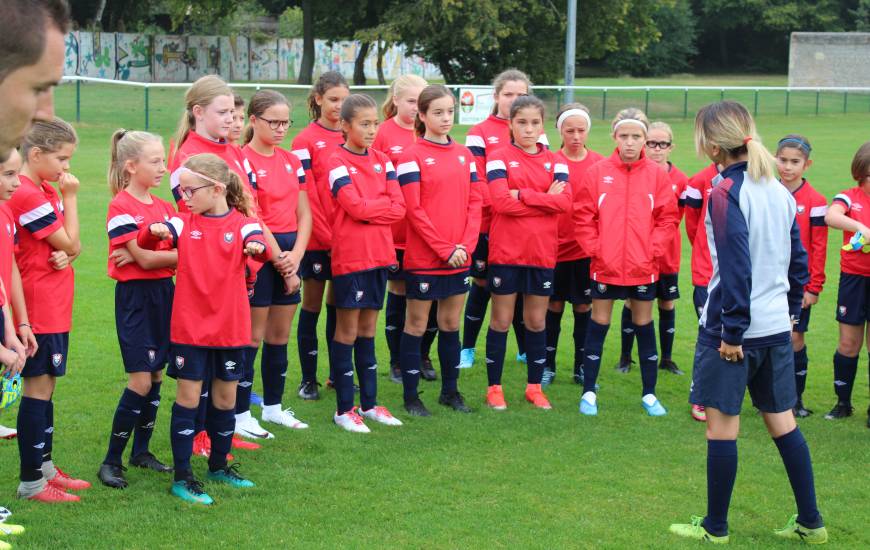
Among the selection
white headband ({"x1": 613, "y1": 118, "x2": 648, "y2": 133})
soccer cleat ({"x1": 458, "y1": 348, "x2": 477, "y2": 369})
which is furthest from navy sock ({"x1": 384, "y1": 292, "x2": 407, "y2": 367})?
white headband ({"x1": 613, "y1": 118, "x2": 648, "y2": 133})

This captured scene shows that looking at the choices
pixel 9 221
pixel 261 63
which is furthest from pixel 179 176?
pixel 261 63

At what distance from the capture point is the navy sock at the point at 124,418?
17.1 feet

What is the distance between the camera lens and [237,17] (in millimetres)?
61281

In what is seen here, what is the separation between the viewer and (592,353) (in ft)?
23.1

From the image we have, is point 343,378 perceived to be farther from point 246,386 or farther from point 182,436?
point 182,436

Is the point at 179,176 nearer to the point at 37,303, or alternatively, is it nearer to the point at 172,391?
the point at 37,303

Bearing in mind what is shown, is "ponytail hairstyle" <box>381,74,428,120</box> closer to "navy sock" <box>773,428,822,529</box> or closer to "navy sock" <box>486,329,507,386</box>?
"navy sock" <box>486,329,507,386</box>

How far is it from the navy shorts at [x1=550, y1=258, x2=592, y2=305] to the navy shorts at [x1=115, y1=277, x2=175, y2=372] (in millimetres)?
3278

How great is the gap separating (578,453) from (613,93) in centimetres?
3013

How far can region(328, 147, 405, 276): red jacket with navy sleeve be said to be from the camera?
6.27 metres

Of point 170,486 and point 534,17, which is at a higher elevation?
point 534,17

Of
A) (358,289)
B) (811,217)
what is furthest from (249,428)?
(811,217)

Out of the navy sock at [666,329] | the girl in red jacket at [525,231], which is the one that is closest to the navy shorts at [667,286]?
the navy sock at [666,329]

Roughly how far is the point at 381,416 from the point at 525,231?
158 centimetres
